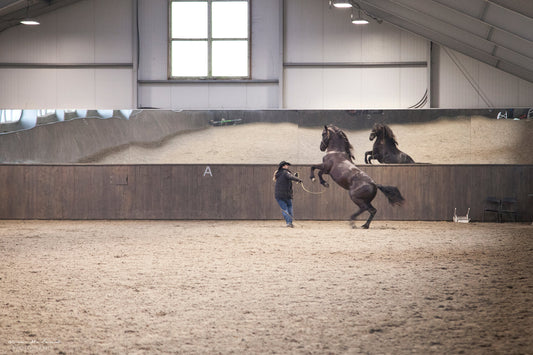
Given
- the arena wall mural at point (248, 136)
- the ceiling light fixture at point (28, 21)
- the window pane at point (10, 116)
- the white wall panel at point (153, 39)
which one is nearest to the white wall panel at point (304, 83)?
the arena wall mural at point (248, 136)

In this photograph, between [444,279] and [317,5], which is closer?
[444,279]

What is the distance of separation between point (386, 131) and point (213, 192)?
4.86 metres

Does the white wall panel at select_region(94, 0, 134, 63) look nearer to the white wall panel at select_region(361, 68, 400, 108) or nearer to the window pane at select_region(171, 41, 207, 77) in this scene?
the window pane at select_region(171, 41, 207, 77)

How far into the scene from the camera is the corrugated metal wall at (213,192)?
55.8 feet

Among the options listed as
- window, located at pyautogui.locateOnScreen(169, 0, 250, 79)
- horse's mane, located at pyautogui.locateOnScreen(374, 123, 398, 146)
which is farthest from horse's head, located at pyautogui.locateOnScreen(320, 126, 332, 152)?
window, located at pyautogui.locateOnScreen(169, 0, 250, 79)

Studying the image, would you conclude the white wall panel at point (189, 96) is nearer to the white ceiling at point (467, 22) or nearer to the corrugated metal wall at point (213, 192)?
the corrugated metal wall at point (213, 192)

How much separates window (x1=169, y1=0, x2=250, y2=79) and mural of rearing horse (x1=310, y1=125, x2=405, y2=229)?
15.0 feet

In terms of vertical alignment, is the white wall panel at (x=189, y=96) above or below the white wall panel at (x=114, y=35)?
below

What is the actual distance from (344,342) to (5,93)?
16.4 m

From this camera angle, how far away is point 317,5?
18094 mm

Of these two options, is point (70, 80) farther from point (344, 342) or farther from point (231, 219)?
point (344, 342)

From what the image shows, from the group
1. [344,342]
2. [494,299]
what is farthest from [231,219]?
[344,342]

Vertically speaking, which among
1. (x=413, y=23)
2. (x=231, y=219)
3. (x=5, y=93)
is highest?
(x=413, y=23)

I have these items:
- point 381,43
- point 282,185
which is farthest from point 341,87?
point 282,185
